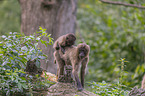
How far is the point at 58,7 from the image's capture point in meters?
9.62

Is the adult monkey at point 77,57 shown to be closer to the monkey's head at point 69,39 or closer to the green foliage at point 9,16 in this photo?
the monkey's head at point 69,39

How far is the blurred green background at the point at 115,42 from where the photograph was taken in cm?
1143

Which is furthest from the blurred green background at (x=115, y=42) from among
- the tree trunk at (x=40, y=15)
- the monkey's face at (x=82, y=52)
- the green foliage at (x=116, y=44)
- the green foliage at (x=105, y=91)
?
the monkey's face at (x=82, y=52)

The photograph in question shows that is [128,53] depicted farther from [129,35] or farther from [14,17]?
[14,17]

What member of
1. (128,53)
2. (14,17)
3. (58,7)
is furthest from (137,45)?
(14,17)

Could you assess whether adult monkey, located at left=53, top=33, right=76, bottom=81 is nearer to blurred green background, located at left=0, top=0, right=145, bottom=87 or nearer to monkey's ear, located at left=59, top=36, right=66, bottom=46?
monkey's ear, located at left=59, top=36, right=66, bottom=46

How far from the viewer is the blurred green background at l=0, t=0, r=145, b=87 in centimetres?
1143

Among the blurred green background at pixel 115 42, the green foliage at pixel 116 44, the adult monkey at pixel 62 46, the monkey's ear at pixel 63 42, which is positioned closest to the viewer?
the adult monkey at pixel 62 46

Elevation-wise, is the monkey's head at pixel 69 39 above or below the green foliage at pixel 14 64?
above

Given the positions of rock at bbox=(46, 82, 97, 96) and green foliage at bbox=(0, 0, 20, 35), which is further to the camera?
green foliage at bbox=(0, 0, 20, 35)

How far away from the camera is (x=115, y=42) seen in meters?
13.3

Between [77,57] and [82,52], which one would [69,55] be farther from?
[82,52]

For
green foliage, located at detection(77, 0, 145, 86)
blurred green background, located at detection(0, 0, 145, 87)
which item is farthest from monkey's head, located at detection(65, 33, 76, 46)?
green foliage, located at detection(77, 0, 145, 86)

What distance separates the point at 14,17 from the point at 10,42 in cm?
1580
